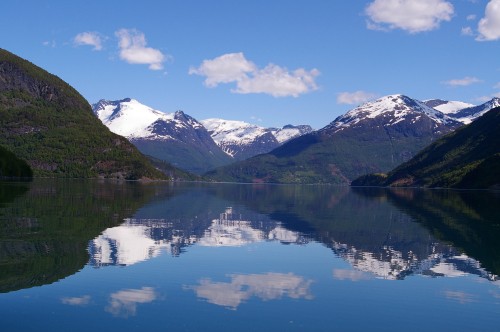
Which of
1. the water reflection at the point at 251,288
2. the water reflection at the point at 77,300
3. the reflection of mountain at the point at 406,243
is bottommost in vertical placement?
the water reflection at the point at 251,288

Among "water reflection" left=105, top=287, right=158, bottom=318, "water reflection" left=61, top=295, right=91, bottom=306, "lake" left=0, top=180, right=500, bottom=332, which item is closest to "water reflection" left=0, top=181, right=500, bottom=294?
"lake" left=0, top=180, right=500, bottom=332

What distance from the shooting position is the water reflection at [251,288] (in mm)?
35469

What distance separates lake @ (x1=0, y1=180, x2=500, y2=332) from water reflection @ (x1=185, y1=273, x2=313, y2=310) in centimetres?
8

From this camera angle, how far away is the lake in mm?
30562

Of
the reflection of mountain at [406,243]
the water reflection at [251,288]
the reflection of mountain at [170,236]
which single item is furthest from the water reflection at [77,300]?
the reflection of mountain at [406,243]

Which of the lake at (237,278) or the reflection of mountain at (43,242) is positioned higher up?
the reflection of mountain at (43,242)

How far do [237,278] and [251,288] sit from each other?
12.0 ft

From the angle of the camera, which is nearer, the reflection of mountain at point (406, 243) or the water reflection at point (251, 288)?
the water reflection at point (251, 288)

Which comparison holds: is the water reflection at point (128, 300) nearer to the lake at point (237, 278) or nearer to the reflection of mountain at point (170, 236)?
the lake at point (237, 278)

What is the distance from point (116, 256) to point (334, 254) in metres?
21.8

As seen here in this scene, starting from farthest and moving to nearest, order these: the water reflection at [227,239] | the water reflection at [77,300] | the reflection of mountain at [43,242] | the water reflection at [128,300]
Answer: the water reflection at [227,239] → the reflection of mountain at [43,242] → the water reflection at [77,300] → the water reflection at [128,300]

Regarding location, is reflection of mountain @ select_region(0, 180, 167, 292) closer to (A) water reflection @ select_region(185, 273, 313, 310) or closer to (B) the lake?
(B) the lake

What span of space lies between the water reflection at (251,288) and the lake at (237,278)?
0.08 metres

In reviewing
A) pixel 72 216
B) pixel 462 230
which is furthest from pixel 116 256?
pixel 462 230
